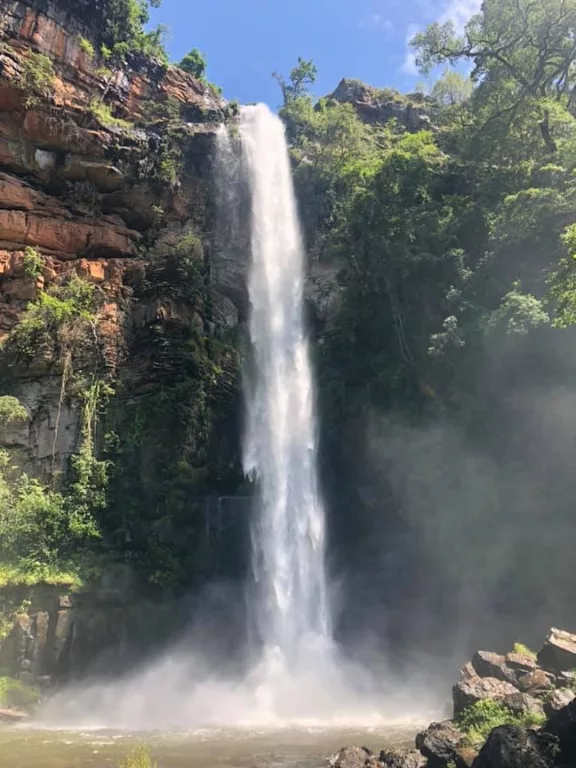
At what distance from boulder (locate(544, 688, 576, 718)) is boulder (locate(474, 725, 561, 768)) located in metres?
1.82

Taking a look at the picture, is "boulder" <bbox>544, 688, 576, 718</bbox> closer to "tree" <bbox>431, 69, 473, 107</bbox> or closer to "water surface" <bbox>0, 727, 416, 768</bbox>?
"water surface" <bbox>0, 727, 416, 768</bbox>

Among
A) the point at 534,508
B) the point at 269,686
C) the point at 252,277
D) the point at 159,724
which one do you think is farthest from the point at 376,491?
the point at 252,277

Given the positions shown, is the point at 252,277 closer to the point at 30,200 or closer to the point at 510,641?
the point at 30,200

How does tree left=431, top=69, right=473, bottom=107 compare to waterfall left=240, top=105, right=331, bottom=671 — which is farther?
tree left=431, top=69, right=473, bottom=107

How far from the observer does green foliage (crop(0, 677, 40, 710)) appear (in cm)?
1608

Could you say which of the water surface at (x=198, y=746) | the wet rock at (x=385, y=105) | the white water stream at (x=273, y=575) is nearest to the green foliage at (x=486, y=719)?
the water surface at (x=198, y=746)

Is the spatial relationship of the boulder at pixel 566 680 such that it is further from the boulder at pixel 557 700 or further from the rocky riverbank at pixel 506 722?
the boulder at pixel 557 700

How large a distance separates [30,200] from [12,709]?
1887 centimetres

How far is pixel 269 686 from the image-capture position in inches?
679

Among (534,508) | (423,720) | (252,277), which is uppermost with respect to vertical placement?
(252,277)

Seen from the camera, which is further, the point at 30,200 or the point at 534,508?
the point at 30,200

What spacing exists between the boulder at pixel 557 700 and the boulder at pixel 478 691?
43.0 inches

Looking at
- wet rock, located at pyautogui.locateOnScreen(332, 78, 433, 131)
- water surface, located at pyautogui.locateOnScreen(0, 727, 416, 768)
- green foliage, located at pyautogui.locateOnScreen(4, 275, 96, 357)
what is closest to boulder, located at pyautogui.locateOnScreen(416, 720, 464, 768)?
water surface, located at pyautogui.locateOnScreen(0, 727, 416, 768)

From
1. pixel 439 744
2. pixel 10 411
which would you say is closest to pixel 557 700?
pixel 439 744
